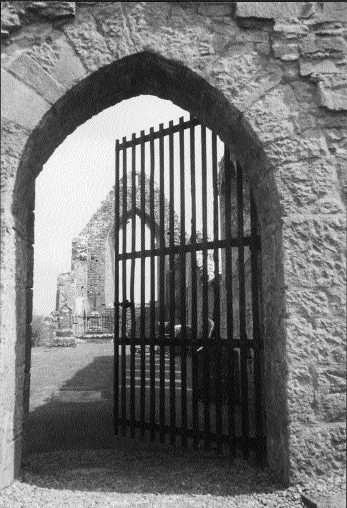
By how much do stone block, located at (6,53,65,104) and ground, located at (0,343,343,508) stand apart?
2297mm

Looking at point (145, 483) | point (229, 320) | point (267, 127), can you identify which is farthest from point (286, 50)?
point (145, 483)

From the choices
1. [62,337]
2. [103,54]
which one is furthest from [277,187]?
[62,337]

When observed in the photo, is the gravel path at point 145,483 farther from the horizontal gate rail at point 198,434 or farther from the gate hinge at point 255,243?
the gate hinge at point 255,243

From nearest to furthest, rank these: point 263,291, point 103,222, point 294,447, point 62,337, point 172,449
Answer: point 294,447, point 263,291, point 172,449, point 62,337, point 103,222

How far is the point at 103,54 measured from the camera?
300 centimetres

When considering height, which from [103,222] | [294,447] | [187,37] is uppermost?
[103,222]

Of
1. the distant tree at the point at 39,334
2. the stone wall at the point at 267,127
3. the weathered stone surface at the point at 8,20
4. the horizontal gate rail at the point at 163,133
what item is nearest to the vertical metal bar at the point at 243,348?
the stone wall at the point at 267,127

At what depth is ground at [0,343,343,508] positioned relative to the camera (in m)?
2.80

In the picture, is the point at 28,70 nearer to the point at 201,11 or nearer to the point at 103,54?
the point at 103,54

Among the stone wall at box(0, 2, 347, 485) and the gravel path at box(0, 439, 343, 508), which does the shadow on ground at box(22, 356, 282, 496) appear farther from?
the stone wall at box(0, 2, 347, 485)

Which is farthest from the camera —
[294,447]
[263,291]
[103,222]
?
[103,222]

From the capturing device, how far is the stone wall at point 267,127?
2820 millimetres

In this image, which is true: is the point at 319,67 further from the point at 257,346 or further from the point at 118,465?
the point at 118,465

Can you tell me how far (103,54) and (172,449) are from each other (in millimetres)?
2908
